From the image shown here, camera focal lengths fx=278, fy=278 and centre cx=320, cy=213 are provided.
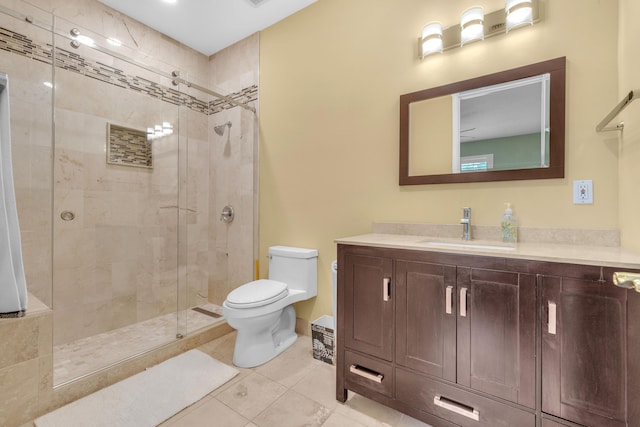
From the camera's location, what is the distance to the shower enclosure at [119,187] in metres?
1.89

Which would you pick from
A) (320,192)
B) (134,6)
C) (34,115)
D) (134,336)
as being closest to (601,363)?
(320,192)

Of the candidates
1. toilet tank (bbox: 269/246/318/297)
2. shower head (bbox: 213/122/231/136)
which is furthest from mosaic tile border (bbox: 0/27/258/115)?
toilet tank (bbox: 269/246/318/297)

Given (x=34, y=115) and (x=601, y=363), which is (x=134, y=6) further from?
(x=601, y=363)

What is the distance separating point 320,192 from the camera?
220 cm

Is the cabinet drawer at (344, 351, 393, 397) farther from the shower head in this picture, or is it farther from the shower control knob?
the shower head

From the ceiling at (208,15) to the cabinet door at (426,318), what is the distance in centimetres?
224

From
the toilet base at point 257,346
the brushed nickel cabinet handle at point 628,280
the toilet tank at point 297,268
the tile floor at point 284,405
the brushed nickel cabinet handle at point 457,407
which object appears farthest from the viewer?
the toilet tank at point 297,268

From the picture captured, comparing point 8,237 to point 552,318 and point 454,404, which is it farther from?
point 552,318

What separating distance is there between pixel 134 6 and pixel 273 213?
2.01 meters

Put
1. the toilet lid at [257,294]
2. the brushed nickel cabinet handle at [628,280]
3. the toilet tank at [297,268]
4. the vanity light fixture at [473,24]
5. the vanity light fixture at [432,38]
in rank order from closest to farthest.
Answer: the brushed nickel cabinet handle at [628,280] < the vanity light fixture at [473,24] < the vanity light fixture at [432,38] < the toilet lid at [257,294] < the toilet tank at [297,268]

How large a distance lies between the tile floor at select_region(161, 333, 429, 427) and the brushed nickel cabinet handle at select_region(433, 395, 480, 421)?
261 mm

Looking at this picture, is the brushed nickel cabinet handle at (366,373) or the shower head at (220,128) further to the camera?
the shower head at (220,128)

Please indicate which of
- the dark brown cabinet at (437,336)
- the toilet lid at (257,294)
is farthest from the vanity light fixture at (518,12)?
the toilet lid at (257,294)

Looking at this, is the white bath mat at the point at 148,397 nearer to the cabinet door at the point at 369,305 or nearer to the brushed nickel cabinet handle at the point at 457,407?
the cabinet door at the point at 369,305
